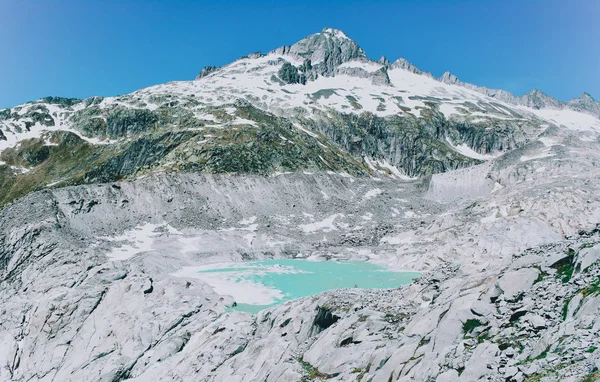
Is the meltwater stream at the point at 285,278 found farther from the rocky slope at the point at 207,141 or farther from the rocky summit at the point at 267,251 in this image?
the rocky slope at the point at 207,141

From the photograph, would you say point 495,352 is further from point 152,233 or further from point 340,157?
point 340,157

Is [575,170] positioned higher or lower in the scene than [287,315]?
higher

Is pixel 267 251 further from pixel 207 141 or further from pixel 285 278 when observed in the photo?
pixel 207 141

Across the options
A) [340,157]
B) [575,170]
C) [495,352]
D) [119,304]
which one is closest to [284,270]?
[119,304]

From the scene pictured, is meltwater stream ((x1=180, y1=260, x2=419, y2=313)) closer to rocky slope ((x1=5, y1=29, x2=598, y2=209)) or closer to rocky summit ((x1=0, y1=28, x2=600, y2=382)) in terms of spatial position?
rocky summit ((x1=0, y1=28, x2=600, y2=382))

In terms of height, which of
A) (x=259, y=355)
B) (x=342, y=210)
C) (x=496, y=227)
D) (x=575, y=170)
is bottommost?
(x=259, y=355)

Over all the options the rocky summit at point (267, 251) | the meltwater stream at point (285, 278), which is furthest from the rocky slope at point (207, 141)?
the meltwater stream at point (285, 278)

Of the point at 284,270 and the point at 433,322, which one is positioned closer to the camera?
the point at 433,322
